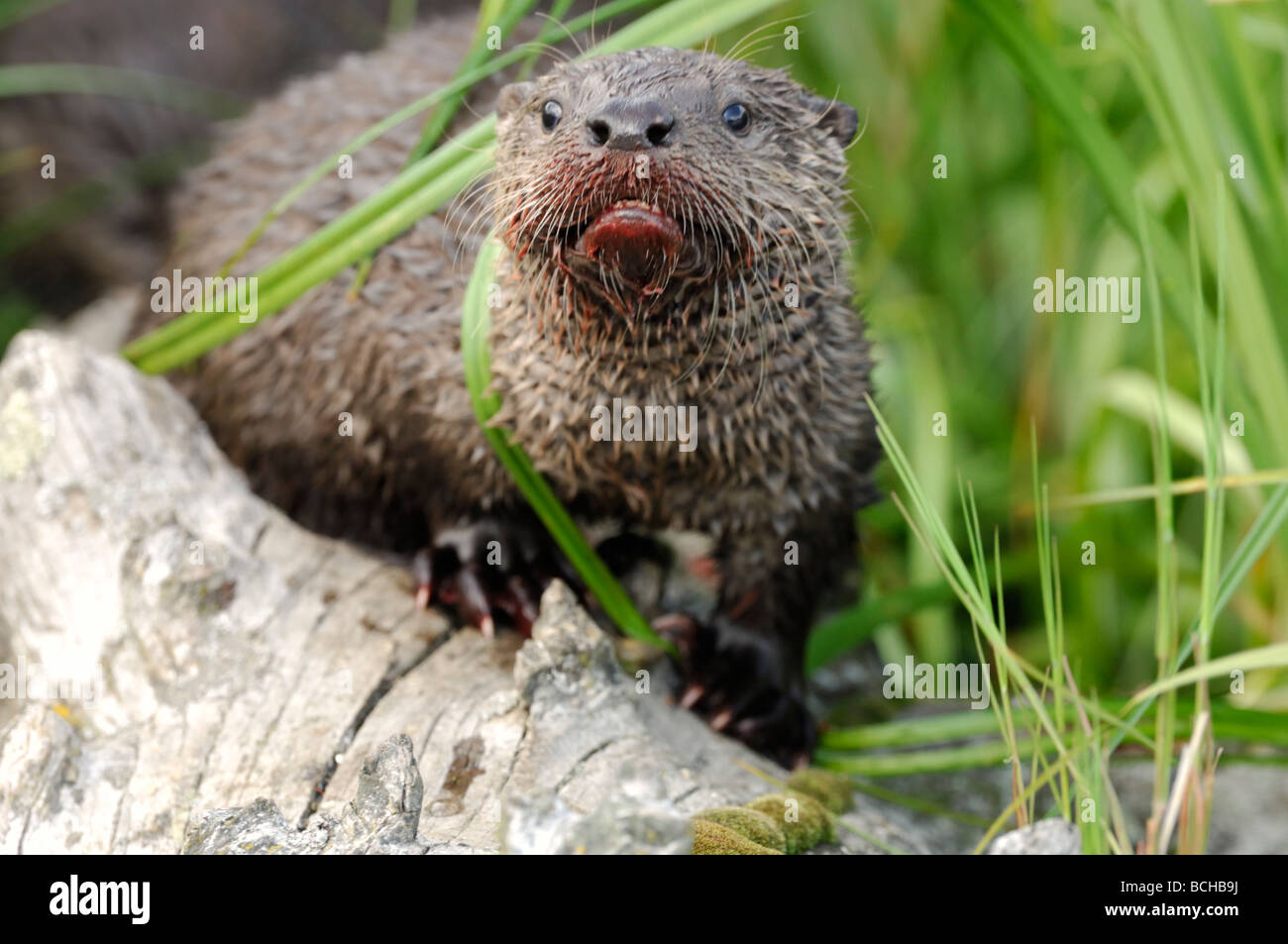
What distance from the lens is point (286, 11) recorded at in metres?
4.39

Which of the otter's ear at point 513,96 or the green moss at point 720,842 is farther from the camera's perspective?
the otter's ear at point 513,96

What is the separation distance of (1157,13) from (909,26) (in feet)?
5.55

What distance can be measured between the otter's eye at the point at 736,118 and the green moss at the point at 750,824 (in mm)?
1003

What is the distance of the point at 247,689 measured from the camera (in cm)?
237

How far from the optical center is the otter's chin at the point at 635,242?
1911 mm

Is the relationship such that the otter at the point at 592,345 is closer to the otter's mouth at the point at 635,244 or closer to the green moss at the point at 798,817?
the otter's mouth at the point at 635,244

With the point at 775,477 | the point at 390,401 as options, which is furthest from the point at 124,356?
the point at 775,477

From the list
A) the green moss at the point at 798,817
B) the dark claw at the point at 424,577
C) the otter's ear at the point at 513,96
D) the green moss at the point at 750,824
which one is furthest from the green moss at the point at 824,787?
the otter's ear at the point at 513,96

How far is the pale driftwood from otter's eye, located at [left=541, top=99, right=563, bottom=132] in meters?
0.71

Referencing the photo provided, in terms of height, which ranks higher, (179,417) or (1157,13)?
(1157,13)

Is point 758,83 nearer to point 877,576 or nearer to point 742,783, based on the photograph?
point 742,783

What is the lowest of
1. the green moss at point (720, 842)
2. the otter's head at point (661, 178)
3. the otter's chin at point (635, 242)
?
the green moss at point (720, 842)
